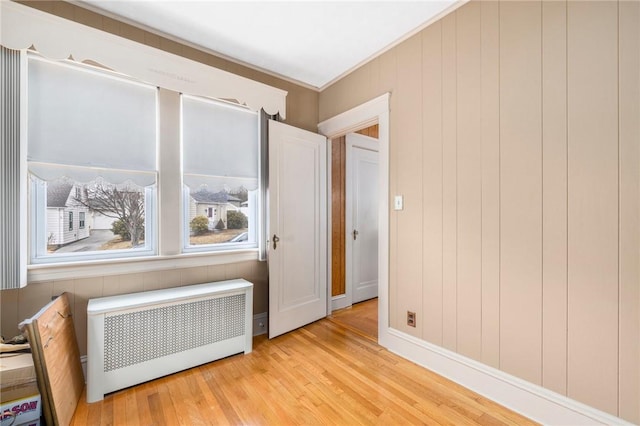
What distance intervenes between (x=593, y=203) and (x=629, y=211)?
137mm

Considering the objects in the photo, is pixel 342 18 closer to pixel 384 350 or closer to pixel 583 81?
pixel 583 81

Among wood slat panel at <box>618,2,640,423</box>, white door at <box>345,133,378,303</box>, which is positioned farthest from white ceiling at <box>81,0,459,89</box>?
white door at <box>345,133,378,303</box>

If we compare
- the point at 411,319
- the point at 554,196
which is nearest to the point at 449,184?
the point at 554,196

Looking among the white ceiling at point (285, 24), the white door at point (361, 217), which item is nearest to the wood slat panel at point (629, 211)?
the white ceiling at point (285, 24)

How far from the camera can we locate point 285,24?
2.25m

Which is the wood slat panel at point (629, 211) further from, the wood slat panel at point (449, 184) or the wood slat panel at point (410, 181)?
the wood slat panel at point (410, 181)

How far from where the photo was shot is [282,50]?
2.62 metres

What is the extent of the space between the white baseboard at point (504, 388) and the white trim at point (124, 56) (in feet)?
8.41

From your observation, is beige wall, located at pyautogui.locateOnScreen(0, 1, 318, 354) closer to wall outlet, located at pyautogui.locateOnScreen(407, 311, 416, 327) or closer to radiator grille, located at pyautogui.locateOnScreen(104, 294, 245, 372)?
radiator grille, located at pyautogui.locateOnScreen(104, 294, 245, 372)

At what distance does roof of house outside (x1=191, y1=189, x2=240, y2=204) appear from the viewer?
264cm

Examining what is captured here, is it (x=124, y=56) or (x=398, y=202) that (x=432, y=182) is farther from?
(x=124, y=56)

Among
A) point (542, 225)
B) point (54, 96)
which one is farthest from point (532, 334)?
point (54, 96)

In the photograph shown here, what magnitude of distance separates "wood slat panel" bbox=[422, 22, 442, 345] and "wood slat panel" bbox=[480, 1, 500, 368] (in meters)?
0.32

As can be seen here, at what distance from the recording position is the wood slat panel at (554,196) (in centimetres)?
161
